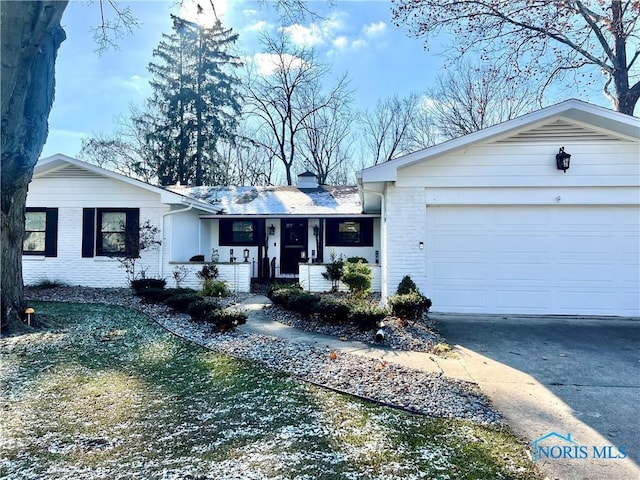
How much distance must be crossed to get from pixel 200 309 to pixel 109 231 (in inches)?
265

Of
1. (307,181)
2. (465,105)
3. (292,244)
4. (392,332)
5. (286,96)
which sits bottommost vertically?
(392,332)

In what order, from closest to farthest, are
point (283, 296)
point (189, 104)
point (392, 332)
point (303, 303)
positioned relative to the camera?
point (392, 332) < point (303, 303) < point (283, 296) < point (189, 104)

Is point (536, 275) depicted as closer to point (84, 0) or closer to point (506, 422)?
point (506, 422)

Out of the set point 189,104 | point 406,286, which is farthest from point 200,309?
point 189,104

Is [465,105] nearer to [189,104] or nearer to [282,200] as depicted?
[282,200]

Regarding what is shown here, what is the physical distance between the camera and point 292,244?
14148 mm

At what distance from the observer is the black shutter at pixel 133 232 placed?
1146 cm

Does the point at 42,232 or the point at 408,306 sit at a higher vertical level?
the point at 42,232

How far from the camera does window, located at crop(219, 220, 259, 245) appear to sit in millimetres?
14148

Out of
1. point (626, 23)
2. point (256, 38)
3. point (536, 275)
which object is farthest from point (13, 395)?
point (256, 38)

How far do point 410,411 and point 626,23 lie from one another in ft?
45.8

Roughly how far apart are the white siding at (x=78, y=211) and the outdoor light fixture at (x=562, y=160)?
33.9 ft

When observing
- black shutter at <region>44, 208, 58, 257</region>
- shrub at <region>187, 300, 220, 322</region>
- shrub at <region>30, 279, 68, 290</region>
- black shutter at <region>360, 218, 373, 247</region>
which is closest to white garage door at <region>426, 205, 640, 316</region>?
shrub at <region>187, 300, 220, 322</region>

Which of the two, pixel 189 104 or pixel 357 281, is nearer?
pixel 357 281
